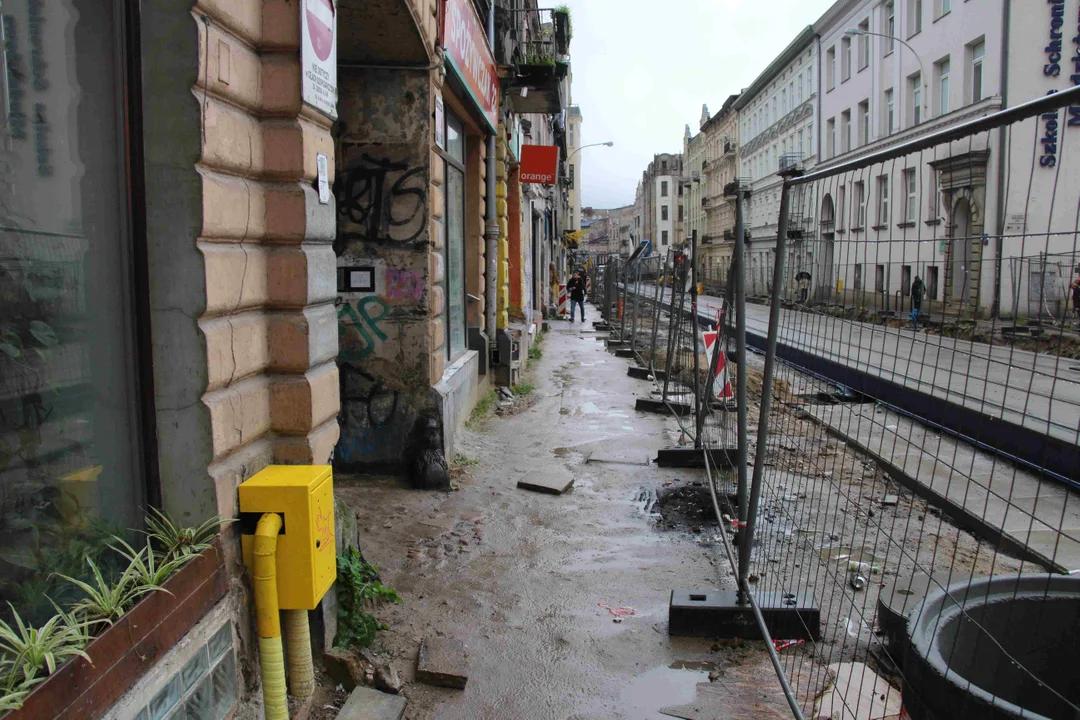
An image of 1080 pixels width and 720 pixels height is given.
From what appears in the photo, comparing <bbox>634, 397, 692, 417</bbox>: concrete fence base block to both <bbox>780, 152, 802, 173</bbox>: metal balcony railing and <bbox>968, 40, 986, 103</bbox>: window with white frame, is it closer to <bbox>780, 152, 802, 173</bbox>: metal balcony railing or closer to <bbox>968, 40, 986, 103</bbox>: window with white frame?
<bbox>968, 40, 986, 103</bbox>: window with white frame

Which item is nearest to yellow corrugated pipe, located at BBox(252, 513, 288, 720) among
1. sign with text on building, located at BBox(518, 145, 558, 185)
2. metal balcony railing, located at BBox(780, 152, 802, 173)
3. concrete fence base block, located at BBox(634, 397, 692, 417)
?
concrete fence base block, located at BBox(634, 397, 692, 417)

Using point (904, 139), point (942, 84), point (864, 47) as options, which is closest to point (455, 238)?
point (942, 84)

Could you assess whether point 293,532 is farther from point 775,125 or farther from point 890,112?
point 775,125

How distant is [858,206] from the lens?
134 inches

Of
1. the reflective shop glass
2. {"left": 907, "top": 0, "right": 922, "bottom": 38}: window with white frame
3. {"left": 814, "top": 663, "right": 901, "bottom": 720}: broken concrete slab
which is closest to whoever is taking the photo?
the reflective shop glass

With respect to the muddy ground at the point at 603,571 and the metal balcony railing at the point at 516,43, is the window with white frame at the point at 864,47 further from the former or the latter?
the muddy ground at the point at 603,571

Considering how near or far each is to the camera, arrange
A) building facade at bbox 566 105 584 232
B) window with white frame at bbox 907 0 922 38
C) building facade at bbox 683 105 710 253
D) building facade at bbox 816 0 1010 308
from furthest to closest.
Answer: building facade at bbox 683 105 710 253
building facade at bbox 566 105 584 232
window with white frame at bbox 907 0 922 38
building facade at bbox 816 0 1010 308

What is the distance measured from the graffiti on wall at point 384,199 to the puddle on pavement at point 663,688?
3810 millimetres

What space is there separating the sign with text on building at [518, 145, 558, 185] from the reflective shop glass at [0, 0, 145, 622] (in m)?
11.4

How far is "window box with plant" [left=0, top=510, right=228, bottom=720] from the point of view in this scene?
73.4 inches

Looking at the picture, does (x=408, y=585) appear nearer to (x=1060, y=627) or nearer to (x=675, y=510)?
(x=675, y=510)

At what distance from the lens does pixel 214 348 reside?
2.79 metres

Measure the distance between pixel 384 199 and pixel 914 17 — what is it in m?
30.7

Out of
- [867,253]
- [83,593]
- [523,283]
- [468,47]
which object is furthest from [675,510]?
[523,283]
